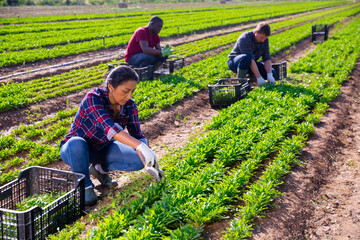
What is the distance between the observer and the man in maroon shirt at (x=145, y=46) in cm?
930

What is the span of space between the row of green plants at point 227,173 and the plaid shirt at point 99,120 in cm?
79

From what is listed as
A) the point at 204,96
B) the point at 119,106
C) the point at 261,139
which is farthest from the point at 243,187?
the point at 204,96

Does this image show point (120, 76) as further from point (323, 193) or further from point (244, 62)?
point (244, 62)

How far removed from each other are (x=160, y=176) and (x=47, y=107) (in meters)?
4.58

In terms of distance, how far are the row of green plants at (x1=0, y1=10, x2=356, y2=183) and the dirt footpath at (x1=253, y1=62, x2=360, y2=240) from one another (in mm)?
3235

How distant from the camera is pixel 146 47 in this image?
30.8ft

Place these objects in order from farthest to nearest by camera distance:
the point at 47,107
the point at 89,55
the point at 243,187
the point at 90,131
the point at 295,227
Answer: the point at 89,55
the point at 47,107
the point at 243,187
the point at 90,131
the point at 295,227

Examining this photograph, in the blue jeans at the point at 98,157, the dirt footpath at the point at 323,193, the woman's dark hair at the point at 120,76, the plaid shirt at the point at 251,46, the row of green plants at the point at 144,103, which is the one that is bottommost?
the dirt footpath at the point at 323,193

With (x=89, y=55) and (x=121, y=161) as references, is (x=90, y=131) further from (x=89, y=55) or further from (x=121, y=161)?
(x=89, y=55)

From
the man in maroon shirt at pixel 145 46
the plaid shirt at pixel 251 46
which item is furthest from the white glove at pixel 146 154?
the man in maroon shirt at pixel 145 46

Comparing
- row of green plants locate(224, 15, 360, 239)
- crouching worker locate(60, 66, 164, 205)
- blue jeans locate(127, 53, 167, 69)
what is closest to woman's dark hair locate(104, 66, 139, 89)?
crouching worker locate(60, 66, 164, 205)

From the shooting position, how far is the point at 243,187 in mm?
4793

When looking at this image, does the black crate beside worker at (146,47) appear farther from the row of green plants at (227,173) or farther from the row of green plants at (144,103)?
the row of green plants at (227,173)

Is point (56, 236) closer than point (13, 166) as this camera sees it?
Yes
